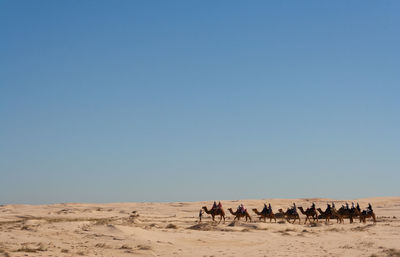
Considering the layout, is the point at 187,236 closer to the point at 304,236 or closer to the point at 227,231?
the point at 227,231

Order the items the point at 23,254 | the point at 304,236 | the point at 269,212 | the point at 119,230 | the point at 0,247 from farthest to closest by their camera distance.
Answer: the point at 269,212
the point at 304,236
the point at 119,230
the point at 0,247
the point at 23,254

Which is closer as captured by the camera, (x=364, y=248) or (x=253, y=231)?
(x=364, y=248)

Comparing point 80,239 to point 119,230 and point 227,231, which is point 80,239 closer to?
point 119,230

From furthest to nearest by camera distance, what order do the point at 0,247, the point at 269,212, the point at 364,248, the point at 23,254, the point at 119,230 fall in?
the point at 269,212, the point at 119,230, the point at 364,248, the point at 0,247, the point at 23,254

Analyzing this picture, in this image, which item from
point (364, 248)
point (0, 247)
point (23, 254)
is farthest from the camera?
point (364, 248)

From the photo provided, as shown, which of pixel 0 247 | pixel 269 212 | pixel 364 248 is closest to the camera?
pixel 0 247

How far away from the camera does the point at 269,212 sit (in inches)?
1337

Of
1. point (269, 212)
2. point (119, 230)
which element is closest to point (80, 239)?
point (119, 230)

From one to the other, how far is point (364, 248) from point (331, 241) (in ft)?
9.04

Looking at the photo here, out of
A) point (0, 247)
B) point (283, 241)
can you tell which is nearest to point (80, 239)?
point (0, 247)

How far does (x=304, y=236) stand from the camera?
77.7ft

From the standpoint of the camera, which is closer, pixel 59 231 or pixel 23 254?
pixel 23 254

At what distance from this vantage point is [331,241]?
2191 cm

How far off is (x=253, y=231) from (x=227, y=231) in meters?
1.48
